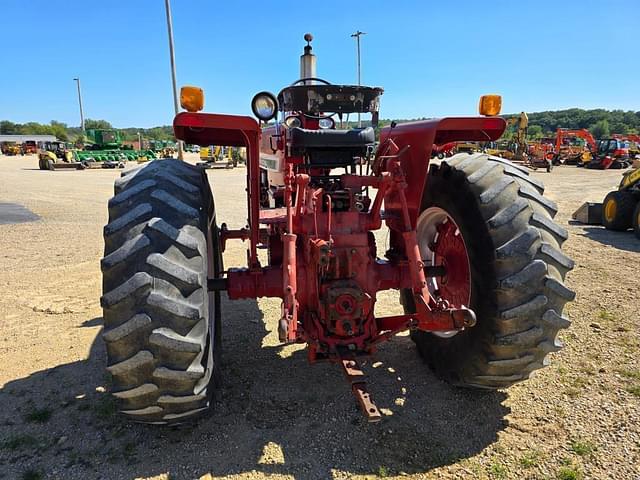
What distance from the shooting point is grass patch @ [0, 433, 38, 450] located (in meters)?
2.87

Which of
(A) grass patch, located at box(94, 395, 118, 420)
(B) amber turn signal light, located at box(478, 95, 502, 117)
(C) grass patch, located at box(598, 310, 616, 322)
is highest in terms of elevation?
(B) amber turn signal light, located at box(478, 95, 502, 117)

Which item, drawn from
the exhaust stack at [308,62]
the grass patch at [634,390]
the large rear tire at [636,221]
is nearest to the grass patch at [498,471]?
the grass patch at [634,390]

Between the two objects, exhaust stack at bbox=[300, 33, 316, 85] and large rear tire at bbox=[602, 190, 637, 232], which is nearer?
exhaust stack at bbox=[300, 33, 316, 85]

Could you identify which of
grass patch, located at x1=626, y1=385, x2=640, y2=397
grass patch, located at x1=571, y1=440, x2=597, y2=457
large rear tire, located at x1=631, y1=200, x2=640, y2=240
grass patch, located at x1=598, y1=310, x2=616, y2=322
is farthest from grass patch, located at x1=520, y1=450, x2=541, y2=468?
large rear tire, located at x1=631, y1=200, x2=640, y2=240

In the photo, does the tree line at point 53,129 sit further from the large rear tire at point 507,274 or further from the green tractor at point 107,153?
the large rear tire at point 507,274

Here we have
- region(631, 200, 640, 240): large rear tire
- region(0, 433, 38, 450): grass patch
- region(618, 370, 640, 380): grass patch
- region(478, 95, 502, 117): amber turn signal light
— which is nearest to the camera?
region(0, 433, 38, 450): grass patch

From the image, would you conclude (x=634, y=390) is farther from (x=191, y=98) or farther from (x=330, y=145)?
(x=191, y=98)

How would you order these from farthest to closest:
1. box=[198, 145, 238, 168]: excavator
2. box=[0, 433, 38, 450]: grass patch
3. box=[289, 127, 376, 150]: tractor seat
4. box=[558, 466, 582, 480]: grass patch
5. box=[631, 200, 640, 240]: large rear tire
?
box=[198, 145, 238, 168]: excavator
box=[631, 200, 640, 240]: large rear tire
box=[289, 127, 376, 150]: tractor seat
box=[0, 433, 38, 450]: grass patch
box=[558, 466, 582, 480]: grass patch

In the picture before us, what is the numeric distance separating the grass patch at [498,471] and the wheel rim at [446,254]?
92 cm

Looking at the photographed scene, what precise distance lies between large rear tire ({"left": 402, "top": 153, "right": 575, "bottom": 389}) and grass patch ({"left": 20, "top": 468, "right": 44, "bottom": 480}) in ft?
8.87

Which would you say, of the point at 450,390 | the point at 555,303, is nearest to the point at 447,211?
the point at 555,303

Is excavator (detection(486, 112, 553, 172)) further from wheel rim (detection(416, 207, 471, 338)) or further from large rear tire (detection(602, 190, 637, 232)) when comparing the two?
wheel rim (detection(416, 207, 471, 338))

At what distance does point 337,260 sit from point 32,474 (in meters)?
2.21

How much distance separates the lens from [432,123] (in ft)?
10.5
